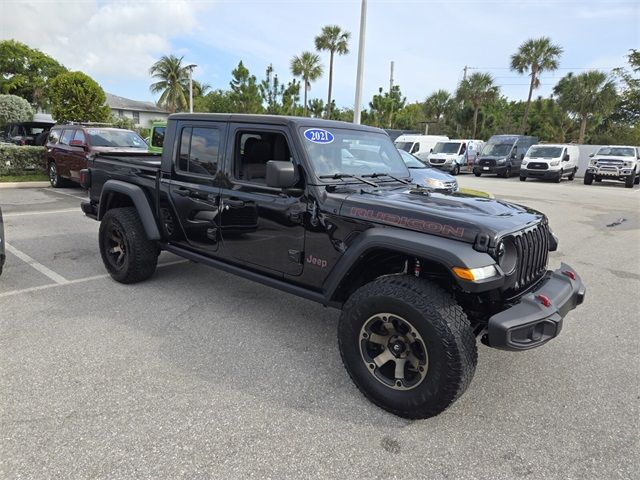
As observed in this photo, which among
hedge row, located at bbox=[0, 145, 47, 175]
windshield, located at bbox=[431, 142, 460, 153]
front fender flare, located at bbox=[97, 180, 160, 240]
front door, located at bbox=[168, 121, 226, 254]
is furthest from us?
windshield, located at bbox=[431, 142, 460, 153]

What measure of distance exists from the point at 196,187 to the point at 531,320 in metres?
2.93

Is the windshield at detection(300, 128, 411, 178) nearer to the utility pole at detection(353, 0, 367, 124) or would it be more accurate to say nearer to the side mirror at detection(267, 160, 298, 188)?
the side mirror at detection(267, 160, 298, 188)

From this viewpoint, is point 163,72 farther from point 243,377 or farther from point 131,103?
point 243,377

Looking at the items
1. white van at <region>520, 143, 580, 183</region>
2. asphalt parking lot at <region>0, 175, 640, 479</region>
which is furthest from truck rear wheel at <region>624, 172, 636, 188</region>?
asphalt parking lot at <region>0, 175, 640, 479</region>

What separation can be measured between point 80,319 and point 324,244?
2402mm

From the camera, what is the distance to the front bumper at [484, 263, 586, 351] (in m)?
2.41

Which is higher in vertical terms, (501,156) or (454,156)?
(501,156)

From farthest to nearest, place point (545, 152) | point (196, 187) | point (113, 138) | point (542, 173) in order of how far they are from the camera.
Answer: point (545, 152), point (542, 173), point (113, 138), point (196, 187)

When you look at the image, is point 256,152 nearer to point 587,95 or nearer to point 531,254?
point 531,254

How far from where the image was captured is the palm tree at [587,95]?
115 feet

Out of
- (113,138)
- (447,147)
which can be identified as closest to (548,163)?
(447,147)

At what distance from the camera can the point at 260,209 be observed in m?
3.47

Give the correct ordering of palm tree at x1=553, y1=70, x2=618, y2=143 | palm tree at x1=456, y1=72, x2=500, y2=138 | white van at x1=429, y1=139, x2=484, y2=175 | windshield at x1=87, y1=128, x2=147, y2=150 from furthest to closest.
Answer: palm tree at x1=456, y1=72, x2=500, y2=138 → palm tree at x1=553, y1=70, x2=618, y2=143 → white van at x1=429, y1=139, x2=484, y2=175 → windshield at x1=87, y1=128, x2=147, y2=150

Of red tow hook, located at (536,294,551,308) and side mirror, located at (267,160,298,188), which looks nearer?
red tow hook, located at (536,294,551,308)
